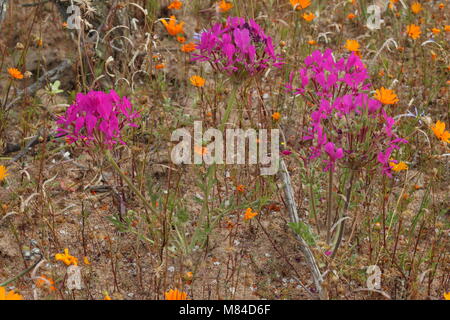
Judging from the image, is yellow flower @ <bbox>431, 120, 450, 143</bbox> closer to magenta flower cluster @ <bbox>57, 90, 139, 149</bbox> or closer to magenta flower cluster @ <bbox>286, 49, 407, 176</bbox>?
magenta flower cluster @ <bbox>286, 49, 407, 176</bbox>

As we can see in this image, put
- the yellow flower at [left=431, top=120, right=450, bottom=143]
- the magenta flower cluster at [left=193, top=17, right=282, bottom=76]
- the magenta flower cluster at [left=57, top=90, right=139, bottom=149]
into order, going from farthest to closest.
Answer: the yellow flower at [left=431, top=120, right=450, bottom=143], the magenta flower cluster at [left=193, top=17, right=282, bottom=76], the magenta flower cluster at [left=57, top=90, right=139, bottom=149]

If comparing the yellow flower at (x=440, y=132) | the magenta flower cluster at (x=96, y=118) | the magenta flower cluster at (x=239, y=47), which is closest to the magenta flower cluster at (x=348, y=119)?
the magenta flower cluster at (x=239, y=47)

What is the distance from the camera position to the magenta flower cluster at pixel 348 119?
2297 mm

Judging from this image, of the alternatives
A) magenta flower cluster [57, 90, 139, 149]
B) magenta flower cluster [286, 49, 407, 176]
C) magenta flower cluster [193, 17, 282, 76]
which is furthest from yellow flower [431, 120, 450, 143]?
magenta flower cluster [57, 90, 139, 149]

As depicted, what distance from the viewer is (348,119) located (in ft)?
7.67

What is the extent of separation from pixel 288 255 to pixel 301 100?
140cm

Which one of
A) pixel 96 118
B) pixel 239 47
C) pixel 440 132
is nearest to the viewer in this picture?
pixel 96 118

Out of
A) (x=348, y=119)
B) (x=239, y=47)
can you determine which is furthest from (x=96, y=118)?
(x=348, y=119)

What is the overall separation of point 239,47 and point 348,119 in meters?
0.55

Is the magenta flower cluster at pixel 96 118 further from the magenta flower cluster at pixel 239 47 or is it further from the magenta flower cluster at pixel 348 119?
the magenta flower cluster at pixel 348 119

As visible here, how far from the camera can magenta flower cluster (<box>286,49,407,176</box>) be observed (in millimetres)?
2297

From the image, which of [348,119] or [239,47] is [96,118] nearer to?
[239,47]

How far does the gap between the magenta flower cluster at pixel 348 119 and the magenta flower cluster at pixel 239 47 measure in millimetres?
232

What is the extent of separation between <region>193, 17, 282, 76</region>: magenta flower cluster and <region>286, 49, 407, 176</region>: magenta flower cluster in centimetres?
23
